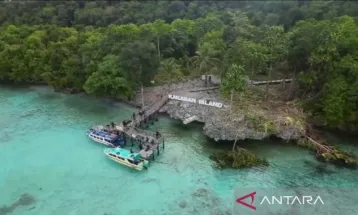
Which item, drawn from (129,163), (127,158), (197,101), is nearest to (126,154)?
(127,158)

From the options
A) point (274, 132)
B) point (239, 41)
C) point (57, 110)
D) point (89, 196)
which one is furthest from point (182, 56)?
point (89, 196)

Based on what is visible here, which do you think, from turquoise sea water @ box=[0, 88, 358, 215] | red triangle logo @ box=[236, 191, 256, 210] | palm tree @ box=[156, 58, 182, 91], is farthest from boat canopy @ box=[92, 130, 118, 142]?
red triangle logo @ box=[236, 191, 256, 210]

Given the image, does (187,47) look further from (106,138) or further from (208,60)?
(106,138)

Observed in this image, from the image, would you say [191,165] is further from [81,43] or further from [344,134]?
[81,43]

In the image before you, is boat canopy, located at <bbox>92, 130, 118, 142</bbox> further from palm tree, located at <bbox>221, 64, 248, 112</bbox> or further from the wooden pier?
palm tree, located at <bbox>221, 64, 248, 112</bbox>

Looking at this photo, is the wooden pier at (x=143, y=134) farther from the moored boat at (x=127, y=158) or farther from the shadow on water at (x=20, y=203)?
the shadow on water at (x=20, y=203)
